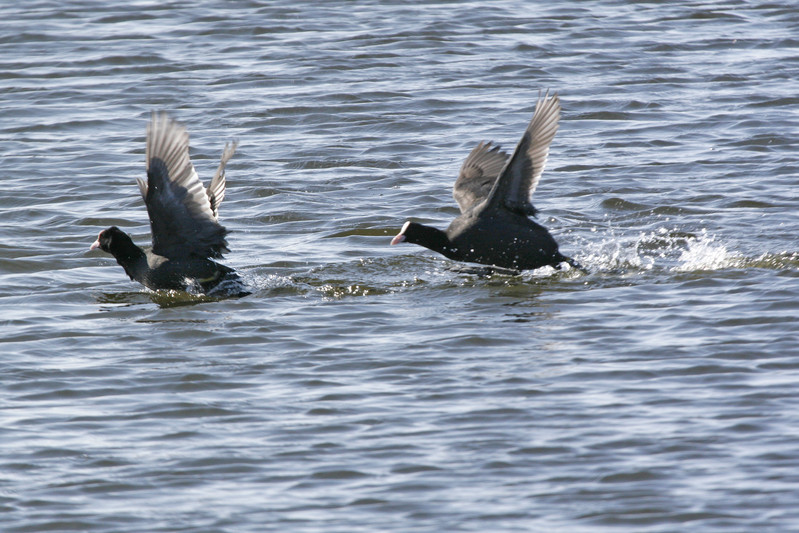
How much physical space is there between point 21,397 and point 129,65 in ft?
29.2

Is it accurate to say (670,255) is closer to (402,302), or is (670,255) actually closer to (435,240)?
(435,240)

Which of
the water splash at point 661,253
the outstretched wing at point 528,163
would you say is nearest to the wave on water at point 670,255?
the water splash at point 661,253

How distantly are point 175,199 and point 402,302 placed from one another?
148 centimetres

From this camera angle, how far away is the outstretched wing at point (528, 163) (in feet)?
24.0

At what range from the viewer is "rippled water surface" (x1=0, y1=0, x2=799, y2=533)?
4.62 meters

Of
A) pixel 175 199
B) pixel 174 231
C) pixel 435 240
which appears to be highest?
pixel 175 199

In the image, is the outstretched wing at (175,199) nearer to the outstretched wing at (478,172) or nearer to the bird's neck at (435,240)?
the bird's neck at (435,240)

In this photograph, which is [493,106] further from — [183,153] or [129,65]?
[183,153]

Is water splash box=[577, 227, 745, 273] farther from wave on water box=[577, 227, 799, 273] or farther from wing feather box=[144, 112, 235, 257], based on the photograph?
wing feather box=[144, 112, 235, 257]

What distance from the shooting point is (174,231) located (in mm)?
7430

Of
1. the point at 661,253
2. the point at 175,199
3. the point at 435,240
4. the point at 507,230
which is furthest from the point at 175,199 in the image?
the point at 661,253

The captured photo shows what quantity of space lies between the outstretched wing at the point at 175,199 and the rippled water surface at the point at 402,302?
0.38 m

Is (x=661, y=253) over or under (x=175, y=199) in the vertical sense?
under

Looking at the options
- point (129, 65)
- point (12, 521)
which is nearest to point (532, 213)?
point (12, 521)
